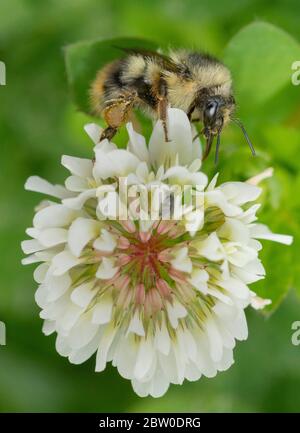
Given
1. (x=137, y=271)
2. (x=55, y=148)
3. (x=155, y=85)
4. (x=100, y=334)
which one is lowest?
(x=100, y=334)

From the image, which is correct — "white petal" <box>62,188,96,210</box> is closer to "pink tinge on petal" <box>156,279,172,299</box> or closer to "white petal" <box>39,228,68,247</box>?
"white petal" <box>39,228,68,247</box>

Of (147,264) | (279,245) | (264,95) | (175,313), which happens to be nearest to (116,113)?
(147,264)

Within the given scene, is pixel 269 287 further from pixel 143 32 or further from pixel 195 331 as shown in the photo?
pixel 143 32

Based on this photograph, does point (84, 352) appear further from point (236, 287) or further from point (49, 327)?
point (236, 287)
